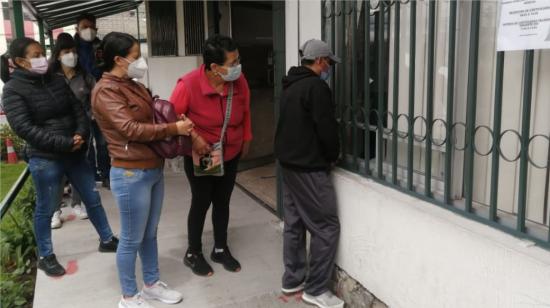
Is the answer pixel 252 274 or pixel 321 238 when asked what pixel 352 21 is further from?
pixel 252 274

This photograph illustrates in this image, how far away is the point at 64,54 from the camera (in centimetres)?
423

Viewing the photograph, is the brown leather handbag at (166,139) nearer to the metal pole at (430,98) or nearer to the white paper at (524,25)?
the metal pole at (430,98)

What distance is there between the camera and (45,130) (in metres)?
3.46

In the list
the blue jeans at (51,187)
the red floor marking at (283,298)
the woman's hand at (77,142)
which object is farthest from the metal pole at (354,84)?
the blue jeans at (51,187)

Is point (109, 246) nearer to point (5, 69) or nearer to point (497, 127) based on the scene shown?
point (5, 69)

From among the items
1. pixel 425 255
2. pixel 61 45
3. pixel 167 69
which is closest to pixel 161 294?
pixel 425 255

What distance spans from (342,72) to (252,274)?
1.59 metres

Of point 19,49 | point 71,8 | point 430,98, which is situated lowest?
point 430,98

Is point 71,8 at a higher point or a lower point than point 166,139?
higher

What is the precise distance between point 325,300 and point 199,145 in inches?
49.5

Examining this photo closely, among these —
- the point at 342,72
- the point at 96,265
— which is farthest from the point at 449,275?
the point at 96,265

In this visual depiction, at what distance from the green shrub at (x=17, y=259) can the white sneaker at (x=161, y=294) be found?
0.92 m

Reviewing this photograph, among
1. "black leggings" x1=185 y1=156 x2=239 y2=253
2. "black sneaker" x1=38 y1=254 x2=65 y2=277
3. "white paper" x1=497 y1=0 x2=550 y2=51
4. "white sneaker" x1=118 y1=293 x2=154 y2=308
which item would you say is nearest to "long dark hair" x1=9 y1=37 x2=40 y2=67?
"black leggings" x1=185 y1=156 x2=239 y2=253

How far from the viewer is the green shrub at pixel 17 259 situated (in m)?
3.47
